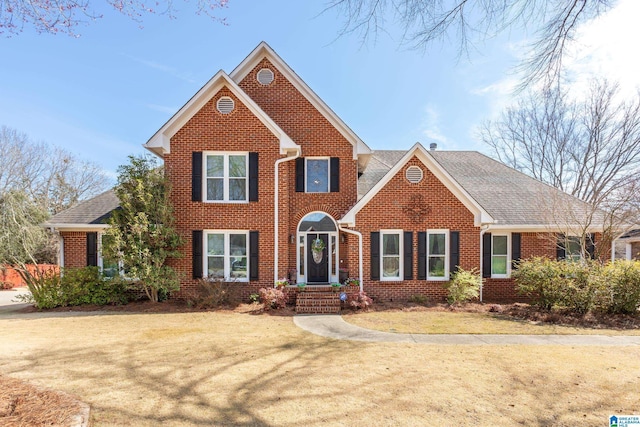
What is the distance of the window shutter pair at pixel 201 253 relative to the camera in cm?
1158

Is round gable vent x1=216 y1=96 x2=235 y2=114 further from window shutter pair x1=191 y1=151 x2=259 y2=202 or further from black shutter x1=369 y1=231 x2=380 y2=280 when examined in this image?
black shutter x1=369 y1=231 x2=380 y2=280

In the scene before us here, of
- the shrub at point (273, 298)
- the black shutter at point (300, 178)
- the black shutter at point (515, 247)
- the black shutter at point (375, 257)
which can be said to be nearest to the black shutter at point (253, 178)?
the black shutter at point (300, 178)

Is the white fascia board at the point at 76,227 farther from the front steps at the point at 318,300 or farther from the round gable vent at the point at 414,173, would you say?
the round gable vent at the point at 414,173

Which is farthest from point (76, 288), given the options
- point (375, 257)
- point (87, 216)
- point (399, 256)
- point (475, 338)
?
point (475, 338)

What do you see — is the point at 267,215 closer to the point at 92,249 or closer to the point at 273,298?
the point at 273,298

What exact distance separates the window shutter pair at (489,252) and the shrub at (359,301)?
4.87 meters

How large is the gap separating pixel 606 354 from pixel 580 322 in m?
2.97

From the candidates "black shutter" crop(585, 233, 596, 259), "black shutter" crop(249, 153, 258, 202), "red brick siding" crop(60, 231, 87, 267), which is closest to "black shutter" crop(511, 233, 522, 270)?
"black shutter" crop(585, 233, 596, 259)

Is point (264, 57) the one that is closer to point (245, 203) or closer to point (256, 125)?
point (256, 125)

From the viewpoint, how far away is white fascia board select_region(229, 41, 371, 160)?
40.9 ft

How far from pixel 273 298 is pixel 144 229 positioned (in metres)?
4.75

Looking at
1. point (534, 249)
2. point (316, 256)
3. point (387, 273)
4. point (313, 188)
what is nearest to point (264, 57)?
point (313, 188)

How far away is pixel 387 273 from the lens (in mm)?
11781

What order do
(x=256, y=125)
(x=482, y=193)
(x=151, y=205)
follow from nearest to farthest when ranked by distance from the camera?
1. (x=151, y=205)
2. (x=256, y=125)
3. (x=482, y=193)
